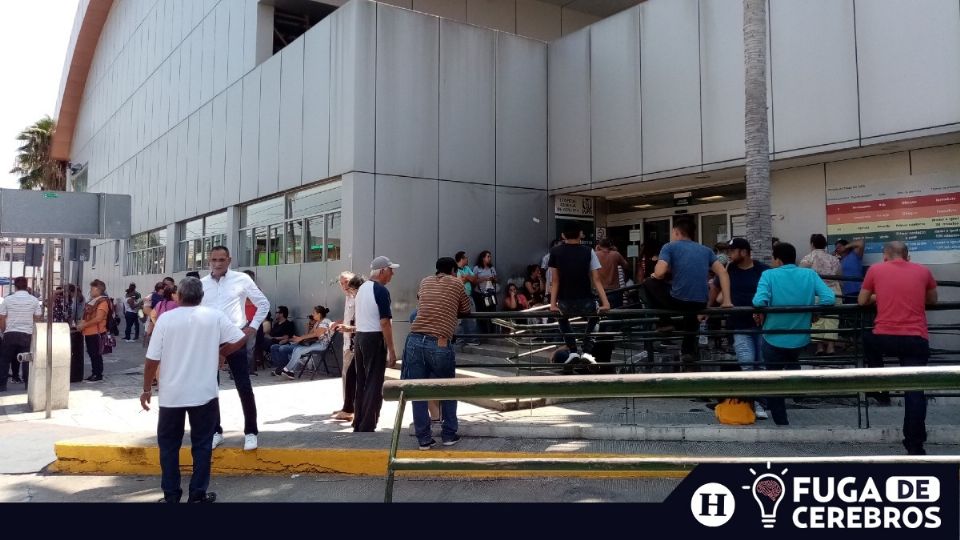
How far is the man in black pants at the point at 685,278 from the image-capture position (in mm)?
6219

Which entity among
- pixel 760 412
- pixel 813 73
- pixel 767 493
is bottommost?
pixel 760 412

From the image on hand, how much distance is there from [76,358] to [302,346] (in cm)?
402

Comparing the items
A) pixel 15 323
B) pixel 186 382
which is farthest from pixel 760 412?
pixel 15 323

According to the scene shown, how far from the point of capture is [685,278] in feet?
20.5

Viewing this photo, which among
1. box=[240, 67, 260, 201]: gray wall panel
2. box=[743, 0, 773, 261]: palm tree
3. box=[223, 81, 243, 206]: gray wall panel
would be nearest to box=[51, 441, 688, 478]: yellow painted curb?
box=[743, 0, 773, 261]: palm tree

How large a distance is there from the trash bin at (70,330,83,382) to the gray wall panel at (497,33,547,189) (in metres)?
8.44

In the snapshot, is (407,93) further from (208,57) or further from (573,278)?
(208,57)

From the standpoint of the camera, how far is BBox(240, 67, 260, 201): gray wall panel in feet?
51.1

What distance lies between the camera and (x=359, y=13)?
11984 mm

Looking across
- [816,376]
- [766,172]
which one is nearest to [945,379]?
[816,376]

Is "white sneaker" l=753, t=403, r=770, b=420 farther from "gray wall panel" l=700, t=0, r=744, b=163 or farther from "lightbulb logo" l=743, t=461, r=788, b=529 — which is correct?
"gray wall panel" l=700, t=0, r=744, b=163

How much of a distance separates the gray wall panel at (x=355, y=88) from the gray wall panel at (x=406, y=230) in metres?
0.67

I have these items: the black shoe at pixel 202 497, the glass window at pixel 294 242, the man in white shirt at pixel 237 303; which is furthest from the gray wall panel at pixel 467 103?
the black shoe at pixel 202 497

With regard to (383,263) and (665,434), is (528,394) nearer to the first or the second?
(665,434)
